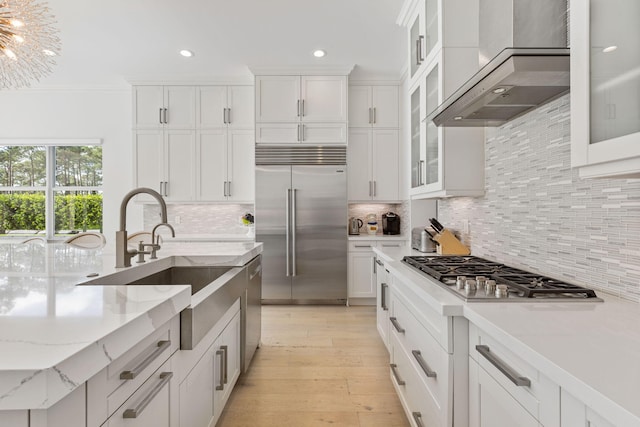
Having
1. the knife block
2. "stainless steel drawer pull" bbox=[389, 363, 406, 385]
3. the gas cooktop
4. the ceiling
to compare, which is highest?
the ceiling

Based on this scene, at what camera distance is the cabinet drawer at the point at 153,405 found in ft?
2.89

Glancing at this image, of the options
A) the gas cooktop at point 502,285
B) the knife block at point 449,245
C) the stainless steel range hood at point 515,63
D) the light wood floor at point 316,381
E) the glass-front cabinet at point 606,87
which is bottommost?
Answer: the light wood floor at point 316,381

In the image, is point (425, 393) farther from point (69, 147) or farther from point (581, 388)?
point (69, 147)

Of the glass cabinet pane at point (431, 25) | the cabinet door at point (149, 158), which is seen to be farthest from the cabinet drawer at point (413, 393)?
the cabinet door at point (149, 158)

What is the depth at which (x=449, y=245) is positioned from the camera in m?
2.56

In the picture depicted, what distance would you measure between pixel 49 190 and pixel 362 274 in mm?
4478

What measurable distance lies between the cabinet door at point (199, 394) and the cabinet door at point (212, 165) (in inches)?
123

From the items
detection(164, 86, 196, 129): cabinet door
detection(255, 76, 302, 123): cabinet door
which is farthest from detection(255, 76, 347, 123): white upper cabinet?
detection(164, 86, 196, 129): cabinet door

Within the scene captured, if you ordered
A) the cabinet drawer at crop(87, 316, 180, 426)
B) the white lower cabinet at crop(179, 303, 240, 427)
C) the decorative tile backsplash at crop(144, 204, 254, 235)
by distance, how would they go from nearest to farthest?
the cabinet drawer at crop(87, 316, 180, 426) < the white lower cabinet at crop(179, 303, 240, 427) < the decorative tile backsplash at crop(144, 204, 254, 235)

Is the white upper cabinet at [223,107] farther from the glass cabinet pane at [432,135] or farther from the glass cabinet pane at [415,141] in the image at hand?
the glass cabinet pane at [432,135]

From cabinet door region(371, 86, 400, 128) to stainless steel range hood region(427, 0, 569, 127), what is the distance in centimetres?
255

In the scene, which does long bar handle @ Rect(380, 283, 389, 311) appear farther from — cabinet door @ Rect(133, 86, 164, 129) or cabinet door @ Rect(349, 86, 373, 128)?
cabinet door @ Rect(133, 86, 164, 129)

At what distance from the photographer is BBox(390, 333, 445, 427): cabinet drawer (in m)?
1.38

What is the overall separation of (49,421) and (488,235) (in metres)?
2.30
